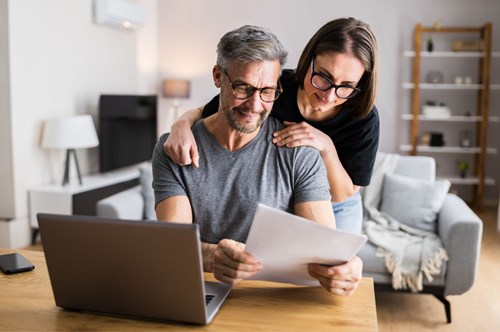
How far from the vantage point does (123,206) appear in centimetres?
326

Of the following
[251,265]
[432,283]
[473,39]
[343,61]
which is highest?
[473,39]

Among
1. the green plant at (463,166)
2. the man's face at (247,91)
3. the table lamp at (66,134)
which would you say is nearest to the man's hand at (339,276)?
the man's face at (247,91)

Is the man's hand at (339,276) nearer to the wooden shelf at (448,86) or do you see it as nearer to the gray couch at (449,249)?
the gray couch at (449,249)

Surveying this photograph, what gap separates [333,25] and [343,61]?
0.41 feet

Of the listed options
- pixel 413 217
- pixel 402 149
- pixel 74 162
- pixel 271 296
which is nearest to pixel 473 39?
pixel 402 149

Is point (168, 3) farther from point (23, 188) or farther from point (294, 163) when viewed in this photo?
point (294, 163)

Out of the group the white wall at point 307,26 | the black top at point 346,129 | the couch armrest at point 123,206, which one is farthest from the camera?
the white wall at point 307,26

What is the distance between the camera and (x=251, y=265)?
1.22 m

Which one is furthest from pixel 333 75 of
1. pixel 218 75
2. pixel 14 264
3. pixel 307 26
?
pixel 307 26

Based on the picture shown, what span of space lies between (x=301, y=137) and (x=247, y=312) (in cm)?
58

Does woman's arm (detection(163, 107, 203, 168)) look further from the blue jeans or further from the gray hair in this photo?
the blue jeans

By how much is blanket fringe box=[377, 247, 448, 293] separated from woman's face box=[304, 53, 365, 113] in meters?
1.68

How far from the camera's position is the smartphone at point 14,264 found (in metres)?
1.41

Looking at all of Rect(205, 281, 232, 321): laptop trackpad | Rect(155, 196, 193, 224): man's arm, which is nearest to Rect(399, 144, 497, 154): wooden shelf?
Rect(155, 196, 193, 224): man's arm
